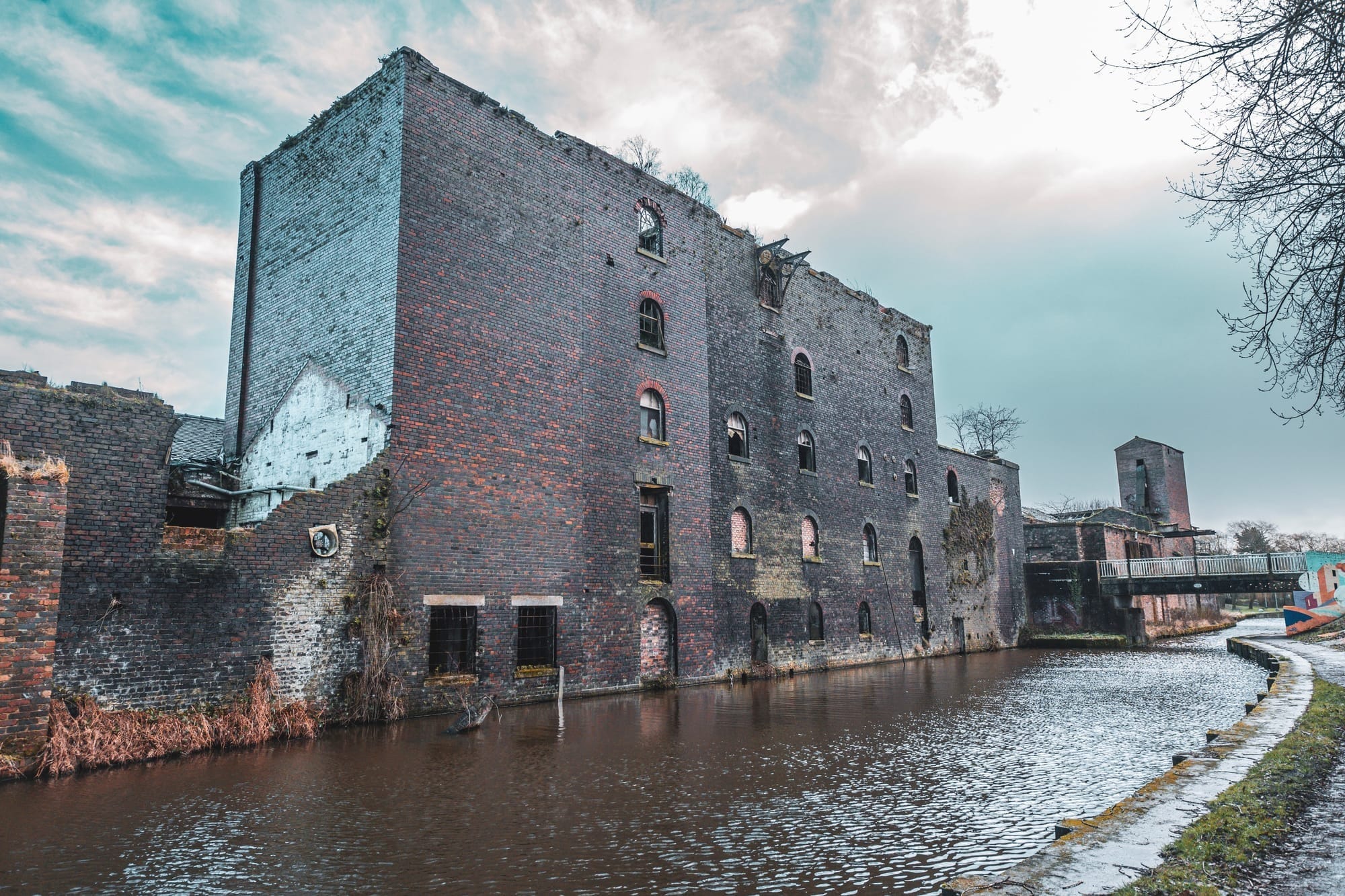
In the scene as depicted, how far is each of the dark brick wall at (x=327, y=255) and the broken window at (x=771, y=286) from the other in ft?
38.0

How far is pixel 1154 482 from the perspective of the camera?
2071 inches

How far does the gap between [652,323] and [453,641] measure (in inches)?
356

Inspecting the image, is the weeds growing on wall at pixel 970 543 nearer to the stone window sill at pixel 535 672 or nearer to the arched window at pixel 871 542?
the arched window at pixel 871 542

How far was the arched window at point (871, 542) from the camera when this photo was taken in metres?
26.9

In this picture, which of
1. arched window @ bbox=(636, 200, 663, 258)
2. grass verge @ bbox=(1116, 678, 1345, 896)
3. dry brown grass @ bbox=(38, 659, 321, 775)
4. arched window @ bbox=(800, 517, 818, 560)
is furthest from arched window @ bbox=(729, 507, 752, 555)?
grass verge @ bbox=(1116, 678, 1345, 896)

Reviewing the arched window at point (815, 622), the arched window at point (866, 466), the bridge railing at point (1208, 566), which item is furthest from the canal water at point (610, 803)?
the bridge railing at point (1208, 566)

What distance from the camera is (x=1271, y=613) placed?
214 ft

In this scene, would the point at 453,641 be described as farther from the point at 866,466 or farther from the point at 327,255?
the point at 866,466

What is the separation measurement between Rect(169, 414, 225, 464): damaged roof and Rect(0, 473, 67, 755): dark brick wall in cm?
857

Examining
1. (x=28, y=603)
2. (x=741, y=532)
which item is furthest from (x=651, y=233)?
(x=28, y=603)

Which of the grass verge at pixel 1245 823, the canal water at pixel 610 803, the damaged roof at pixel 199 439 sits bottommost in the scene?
the canal water at pixel 610 803

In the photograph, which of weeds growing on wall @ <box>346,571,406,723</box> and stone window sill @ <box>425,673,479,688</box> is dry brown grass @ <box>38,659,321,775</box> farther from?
stone window sill @ <box>425,673,479,688</box>

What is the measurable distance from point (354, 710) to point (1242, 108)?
13.1 m

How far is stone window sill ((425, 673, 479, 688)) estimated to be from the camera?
45.4ft
